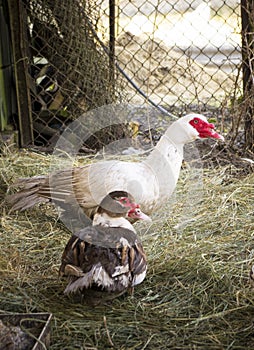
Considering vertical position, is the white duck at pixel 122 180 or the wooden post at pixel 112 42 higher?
the wooden post at pixel 112 42

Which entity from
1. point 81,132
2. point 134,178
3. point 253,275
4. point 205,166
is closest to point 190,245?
point 134,178

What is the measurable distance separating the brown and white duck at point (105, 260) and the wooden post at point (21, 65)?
239 cm

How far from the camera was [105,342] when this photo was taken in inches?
89.9

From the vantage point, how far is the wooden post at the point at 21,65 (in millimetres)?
4793

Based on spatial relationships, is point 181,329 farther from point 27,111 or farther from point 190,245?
point 27,111

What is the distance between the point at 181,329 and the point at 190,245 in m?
0.86

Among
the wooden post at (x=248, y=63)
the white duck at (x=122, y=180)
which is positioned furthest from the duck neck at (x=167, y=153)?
the wooden post at (x=248, y=63)

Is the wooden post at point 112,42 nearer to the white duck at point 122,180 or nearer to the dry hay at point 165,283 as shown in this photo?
Answer: the dry hay at point 165,283

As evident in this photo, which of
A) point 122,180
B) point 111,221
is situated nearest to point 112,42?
point 122,180

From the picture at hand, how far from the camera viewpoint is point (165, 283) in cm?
282

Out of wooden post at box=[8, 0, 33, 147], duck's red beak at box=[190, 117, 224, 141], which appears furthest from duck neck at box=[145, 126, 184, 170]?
wooden post at box=[8, 0, 33, 147]

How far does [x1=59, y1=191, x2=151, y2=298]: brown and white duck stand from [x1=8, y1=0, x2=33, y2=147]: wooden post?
2.39 meters

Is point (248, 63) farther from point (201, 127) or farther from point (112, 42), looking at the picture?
point (201, 127)

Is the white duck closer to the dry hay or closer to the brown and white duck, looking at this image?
the dry hay
